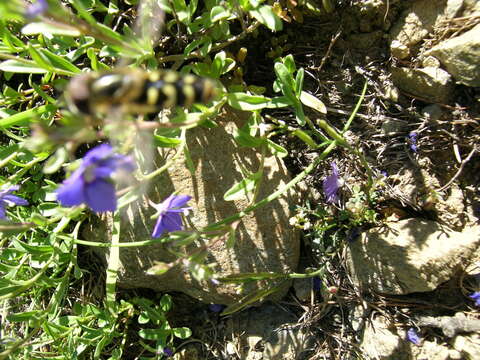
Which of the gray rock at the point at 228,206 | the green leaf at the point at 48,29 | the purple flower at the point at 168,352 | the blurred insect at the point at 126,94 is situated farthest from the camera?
the purple flower at the point at 168,352

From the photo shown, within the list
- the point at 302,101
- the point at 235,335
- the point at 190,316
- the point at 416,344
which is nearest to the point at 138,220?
the point at 190,316

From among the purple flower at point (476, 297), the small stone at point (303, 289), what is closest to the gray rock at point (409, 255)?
the purple flower at point (476, 297)

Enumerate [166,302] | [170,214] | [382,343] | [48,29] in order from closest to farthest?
1. [48,29]
2. [170,214]
3. [382,343]
4. [166,302]

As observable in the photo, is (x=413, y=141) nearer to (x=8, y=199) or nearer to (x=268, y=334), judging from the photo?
(x=268, y=334)

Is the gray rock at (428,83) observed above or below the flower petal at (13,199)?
above

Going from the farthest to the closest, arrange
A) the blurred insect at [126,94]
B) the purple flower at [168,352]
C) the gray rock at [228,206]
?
the purple flower at [168,352] < the gray rock at [228,206] < the blurred insect at [126,94]

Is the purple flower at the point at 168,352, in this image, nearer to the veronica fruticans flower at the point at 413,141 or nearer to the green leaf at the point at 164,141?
the green leaf at the point at 164,141

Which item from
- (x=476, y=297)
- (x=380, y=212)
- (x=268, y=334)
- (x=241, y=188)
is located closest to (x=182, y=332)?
(x=268, y=334)

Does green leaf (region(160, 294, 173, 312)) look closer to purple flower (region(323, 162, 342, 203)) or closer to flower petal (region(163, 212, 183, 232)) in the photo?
flower petal (region(163, 212, 183, 232))
